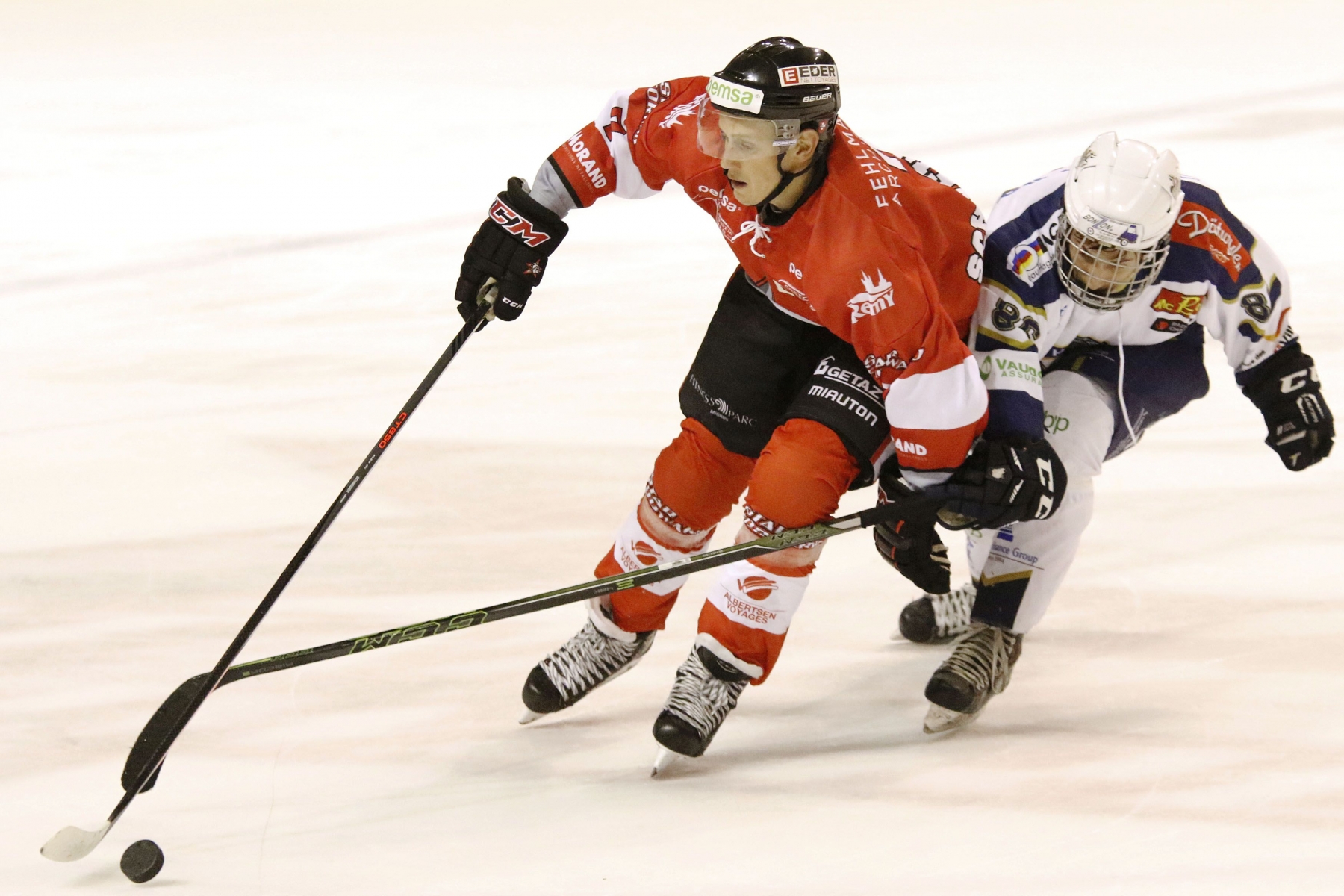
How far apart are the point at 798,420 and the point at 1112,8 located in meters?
7.64

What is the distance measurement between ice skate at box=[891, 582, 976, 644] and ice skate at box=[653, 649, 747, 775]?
24.3 inches

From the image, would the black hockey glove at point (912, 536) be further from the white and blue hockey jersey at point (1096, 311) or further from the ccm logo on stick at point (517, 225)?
the ccm logo on stick at point (517, 225)

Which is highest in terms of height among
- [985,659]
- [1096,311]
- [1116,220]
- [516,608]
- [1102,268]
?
[1116,220]

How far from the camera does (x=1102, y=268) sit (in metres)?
2.51

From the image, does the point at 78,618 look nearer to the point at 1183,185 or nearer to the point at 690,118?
the point at 690,118

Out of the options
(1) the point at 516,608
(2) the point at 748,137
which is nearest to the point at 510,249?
(2) the point at 748,137

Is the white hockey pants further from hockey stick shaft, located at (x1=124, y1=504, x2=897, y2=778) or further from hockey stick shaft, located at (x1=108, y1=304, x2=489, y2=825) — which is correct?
hockey stick shaft, located at (x1=108, y1=304, x2=489, y2=825)

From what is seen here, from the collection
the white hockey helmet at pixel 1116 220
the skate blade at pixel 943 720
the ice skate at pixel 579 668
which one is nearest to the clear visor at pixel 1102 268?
the white hockey helmet at pixel 1116 220

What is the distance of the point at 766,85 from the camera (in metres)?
2.36

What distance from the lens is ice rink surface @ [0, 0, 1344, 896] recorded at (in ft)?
7.63

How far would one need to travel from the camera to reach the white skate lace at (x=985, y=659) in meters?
2.71

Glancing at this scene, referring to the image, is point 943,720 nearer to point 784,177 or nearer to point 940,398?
point 940,398

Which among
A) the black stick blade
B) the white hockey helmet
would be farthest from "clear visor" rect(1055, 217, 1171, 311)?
the black stick blade

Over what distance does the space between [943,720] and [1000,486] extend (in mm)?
518
